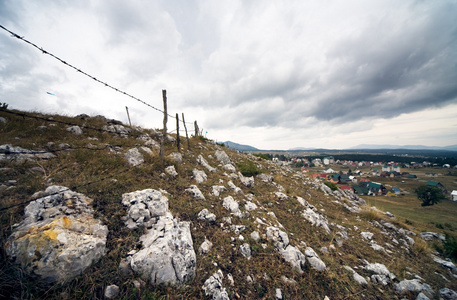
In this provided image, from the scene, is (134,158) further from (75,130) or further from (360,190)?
(360,190)

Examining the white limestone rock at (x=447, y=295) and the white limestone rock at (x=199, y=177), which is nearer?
the white limestone rock at (x=447, y=295)

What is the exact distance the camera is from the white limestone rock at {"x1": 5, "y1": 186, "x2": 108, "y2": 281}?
292 centimetres

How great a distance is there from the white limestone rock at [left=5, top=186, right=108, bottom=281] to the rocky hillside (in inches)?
0.7

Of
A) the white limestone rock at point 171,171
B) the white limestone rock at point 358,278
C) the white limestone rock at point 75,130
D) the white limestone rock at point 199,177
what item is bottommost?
the white limestone rock at point 358,278

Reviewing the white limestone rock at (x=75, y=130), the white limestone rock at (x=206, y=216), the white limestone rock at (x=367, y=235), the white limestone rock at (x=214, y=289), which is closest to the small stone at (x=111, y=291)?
the white limestone rock at (x=214, y=289)

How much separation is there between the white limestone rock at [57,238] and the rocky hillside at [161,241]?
18 millimetres

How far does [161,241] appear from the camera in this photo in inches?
157

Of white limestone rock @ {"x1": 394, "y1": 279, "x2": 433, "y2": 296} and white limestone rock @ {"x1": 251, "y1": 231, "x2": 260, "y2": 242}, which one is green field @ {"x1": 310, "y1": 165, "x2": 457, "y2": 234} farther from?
white limestone rock @ {"x1": 251, "y1": 231, "x2": 260, "y2": 242}

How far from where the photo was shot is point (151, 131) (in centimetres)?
1583

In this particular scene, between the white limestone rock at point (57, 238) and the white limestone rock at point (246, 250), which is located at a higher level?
the white limestone rock at point (57, 238)

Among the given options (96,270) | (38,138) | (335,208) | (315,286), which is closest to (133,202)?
(96,270)

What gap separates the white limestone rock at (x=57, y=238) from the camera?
2.92 m

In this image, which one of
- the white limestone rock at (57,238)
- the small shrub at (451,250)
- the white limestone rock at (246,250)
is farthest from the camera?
the small shrub at (451,250)

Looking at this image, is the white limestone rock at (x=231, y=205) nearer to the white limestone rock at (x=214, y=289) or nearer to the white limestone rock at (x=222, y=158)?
the white limestone rock at (x=214, y=289)
